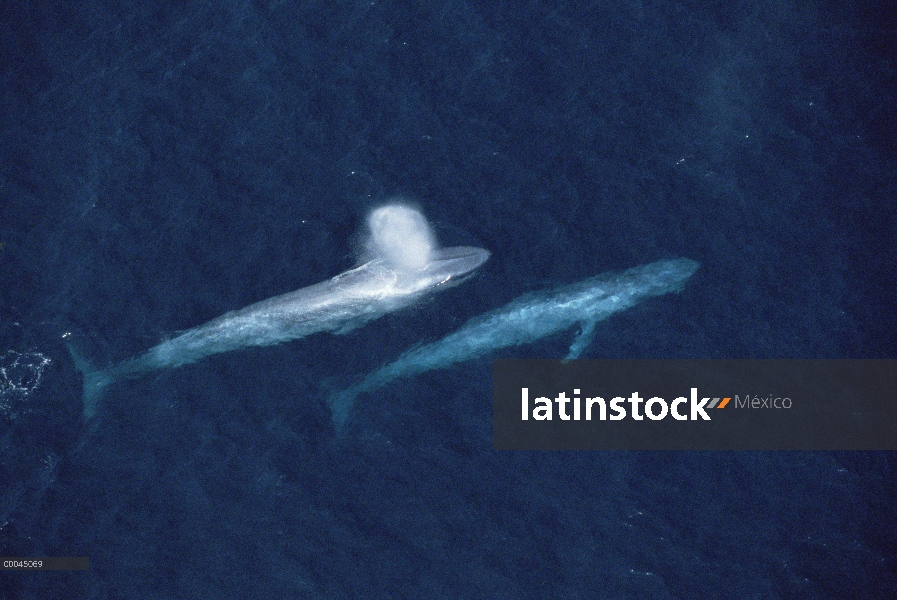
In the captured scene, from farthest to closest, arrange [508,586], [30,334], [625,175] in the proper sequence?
[625,175]
[30,334]
[508,586]

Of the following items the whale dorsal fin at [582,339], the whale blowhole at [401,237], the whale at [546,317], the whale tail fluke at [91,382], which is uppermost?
the whale blowhole at [401,237]

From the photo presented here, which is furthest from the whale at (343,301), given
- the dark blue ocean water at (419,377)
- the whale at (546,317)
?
the whale at (546,317)

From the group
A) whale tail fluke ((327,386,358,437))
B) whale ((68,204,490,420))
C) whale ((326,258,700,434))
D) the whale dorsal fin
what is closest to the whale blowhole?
whale ((68,204,490,420))

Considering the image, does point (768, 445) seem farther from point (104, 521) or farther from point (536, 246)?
point (104, 521)

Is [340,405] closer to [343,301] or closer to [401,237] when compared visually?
[343,301]

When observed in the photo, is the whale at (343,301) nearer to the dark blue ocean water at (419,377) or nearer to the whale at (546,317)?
the dark blue ocean water at (419,377)

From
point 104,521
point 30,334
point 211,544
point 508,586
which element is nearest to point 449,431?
point 508,586

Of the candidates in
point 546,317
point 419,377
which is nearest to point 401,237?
point 419,377
